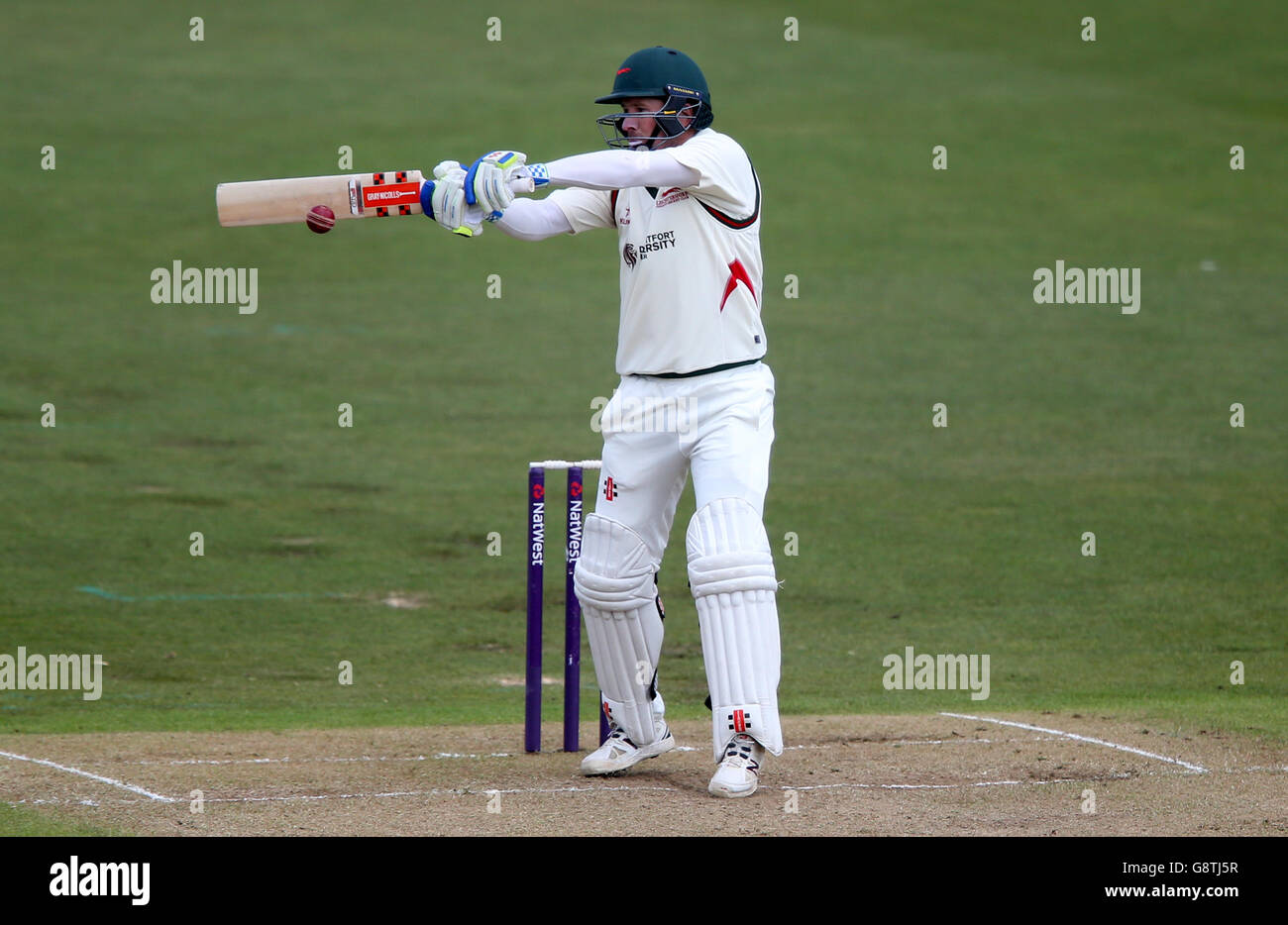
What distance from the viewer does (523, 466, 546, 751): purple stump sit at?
318 inches

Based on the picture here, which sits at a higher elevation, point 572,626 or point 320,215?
point 320,215

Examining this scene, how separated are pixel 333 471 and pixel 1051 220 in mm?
13992

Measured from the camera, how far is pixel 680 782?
7.41 metres

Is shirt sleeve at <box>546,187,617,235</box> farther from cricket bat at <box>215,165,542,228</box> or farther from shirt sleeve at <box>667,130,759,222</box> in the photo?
cricket bat at <box>215,165,542,228</box>

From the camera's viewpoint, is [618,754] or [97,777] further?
[618,754]

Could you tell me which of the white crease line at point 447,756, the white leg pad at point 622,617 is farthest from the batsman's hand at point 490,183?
the white crease line at point 447,756

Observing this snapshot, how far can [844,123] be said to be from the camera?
1214 inches

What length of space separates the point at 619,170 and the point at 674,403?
100 centimetres

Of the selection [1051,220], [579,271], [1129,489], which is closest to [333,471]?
[1129,489]

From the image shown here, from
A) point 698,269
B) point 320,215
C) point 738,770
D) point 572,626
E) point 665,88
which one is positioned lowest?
point 738,770

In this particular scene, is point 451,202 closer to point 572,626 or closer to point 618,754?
point 572,626

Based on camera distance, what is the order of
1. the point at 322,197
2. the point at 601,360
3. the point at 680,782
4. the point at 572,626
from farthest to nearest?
the point at 601,360, the point at 572,626, the point at 680,782, the point at 322,197

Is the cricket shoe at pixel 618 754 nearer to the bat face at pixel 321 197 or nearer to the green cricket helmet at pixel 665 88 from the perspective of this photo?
the bat face at pixel 321 197

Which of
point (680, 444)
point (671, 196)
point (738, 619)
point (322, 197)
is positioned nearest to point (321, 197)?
point (322, 197)
